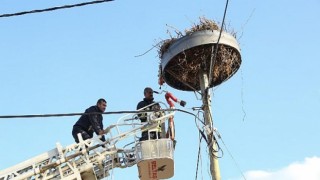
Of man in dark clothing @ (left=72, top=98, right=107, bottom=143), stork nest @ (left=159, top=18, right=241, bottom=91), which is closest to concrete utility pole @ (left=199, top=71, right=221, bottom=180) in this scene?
stork nest @ (left=159, top=18, right=241, bottom=91)

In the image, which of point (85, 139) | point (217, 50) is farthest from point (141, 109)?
point (217, 50)

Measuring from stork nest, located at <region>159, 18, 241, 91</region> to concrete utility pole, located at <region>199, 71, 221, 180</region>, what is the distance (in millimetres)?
142

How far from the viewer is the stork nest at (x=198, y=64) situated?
12.1 m

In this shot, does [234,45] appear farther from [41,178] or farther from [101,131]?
[41,178]

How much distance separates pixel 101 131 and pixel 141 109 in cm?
82

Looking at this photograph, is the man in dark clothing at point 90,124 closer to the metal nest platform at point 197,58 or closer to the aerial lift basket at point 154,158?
the aerial lift basket at point 154,158

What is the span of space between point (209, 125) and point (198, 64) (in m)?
1.37

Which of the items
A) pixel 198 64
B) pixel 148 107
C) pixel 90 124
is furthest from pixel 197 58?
pixel 90 124

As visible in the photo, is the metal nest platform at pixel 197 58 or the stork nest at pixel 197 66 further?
the stork nest at pixel 197 66

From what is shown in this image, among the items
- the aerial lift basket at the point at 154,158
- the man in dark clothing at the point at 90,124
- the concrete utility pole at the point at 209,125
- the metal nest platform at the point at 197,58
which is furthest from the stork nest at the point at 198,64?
the aerial lift basket at the point at 154,158

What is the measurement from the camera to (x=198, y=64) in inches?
478

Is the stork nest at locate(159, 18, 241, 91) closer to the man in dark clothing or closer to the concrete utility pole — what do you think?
the concrete utility pole

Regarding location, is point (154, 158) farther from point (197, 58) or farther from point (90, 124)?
point (197, 58)

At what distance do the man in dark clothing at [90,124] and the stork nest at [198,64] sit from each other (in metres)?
1.54
